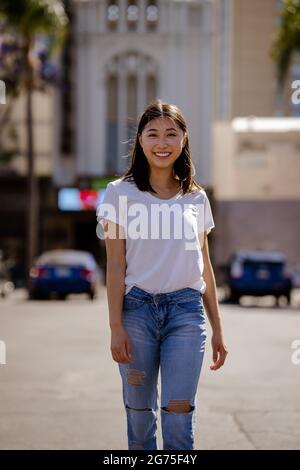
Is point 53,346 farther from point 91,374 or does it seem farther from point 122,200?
point 122,200

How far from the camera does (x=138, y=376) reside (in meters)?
4.00

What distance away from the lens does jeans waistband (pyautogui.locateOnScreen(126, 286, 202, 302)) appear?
3.99 metres

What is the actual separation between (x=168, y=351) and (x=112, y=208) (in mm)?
656

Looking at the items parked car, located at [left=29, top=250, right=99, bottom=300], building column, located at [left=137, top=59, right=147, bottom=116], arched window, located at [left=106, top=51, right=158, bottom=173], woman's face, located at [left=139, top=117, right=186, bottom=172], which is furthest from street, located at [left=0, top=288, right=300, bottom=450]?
building column, located at [left=137, top=59, right=147, bottom=116]

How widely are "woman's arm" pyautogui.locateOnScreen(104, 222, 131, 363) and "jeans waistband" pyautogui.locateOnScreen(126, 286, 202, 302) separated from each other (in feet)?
0.18

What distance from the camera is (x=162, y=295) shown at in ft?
13.1

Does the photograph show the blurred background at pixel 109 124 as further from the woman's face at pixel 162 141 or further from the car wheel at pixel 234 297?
the woman's face at pixel 162 141

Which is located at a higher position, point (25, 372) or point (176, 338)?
point (176, 338)

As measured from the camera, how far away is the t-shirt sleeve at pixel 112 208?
4.05 meters

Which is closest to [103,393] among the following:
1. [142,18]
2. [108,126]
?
[108,126]

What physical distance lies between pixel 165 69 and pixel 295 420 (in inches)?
1569

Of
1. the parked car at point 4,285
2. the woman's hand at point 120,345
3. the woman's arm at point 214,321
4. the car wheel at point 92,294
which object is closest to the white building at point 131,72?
the parked car at point 4,285

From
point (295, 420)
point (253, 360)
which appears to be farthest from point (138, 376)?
point (253, 360)

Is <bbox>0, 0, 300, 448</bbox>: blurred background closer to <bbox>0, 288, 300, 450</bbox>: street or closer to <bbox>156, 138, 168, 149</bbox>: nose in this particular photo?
<bbox>0, 288, 300, 450</bbox>: street
